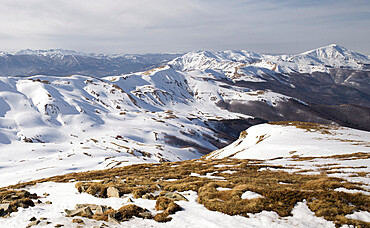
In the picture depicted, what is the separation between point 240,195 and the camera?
60.0 ft

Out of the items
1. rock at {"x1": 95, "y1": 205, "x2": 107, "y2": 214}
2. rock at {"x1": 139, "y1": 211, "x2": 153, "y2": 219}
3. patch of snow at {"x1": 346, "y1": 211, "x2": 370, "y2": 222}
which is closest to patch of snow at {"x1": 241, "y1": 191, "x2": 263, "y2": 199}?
patch of snow at {"x1": 346, "y1": 211, "x2": 370, "y2": 222}

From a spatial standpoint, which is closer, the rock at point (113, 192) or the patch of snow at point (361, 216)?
the patch of snow at point (361, 216)

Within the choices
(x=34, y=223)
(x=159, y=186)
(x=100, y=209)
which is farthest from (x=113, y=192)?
(x=34, y=223)

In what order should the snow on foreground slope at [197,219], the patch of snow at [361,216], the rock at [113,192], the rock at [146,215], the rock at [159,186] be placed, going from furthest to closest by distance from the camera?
the rock at [159,186] < the rock at [113,192] < the rock at [146,215] < the snow on foreground slope at [197,219] < the patch of snow at [361,216]

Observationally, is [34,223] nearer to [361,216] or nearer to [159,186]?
[159,186]

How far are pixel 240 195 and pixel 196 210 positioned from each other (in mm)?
4195

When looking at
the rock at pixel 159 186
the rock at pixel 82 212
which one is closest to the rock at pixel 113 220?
the rock at pixel 82 212

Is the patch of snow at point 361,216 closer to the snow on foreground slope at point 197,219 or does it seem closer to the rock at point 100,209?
the snow on foreground slope at point 197,219

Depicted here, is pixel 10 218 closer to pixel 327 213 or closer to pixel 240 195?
pixel 240 195

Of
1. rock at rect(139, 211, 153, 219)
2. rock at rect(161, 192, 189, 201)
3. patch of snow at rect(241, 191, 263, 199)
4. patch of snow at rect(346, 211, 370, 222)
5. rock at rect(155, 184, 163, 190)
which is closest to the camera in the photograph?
patch of snow at rect(346, 211, 370, 222)

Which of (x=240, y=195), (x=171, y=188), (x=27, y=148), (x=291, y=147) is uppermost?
(x=240, y=195)

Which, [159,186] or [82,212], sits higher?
[82,212]

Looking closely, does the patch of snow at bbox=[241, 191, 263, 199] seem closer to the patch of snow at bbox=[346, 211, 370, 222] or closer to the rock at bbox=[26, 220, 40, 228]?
the patch of snow at bbox=[346, 211, 370, 222]

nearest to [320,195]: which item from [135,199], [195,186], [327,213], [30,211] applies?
[327,213]
